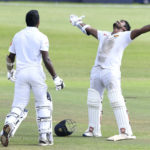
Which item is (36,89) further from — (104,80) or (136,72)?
(136,72)

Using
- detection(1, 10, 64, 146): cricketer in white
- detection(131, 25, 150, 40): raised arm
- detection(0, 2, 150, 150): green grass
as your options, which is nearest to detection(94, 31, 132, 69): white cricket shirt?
detection(131, 25, 150, 40): raised arm

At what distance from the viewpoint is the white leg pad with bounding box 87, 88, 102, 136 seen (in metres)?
11.9

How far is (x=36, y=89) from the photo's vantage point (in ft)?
36.1

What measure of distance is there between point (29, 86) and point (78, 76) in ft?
Result: 46.3

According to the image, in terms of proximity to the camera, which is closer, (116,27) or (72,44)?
(116,27)

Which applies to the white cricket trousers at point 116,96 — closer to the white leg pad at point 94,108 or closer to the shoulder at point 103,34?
the white leg pad at point 94,108

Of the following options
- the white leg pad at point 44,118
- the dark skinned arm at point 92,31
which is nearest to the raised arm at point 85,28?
the dark skinned arm at point 92,31

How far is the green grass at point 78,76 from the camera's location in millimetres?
11547

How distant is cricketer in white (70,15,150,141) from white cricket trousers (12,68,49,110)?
4.02ft

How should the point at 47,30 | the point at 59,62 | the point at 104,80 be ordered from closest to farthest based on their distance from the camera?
1. the point at 104,80
2. the point at 59,62
3. the point at 47,30

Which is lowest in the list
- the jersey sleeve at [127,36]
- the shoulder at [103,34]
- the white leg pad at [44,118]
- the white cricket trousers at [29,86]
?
the white leg pad at [44,118]

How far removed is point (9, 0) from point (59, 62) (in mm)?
37725

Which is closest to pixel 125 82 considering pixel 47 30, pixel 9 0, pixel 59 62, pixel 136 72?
pixel 136 72

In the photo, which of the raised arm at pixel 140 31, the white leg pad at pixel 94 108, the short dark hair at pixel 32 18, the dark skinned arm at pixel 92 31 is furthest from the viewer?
the dark skinned arm at pixel 92 31
